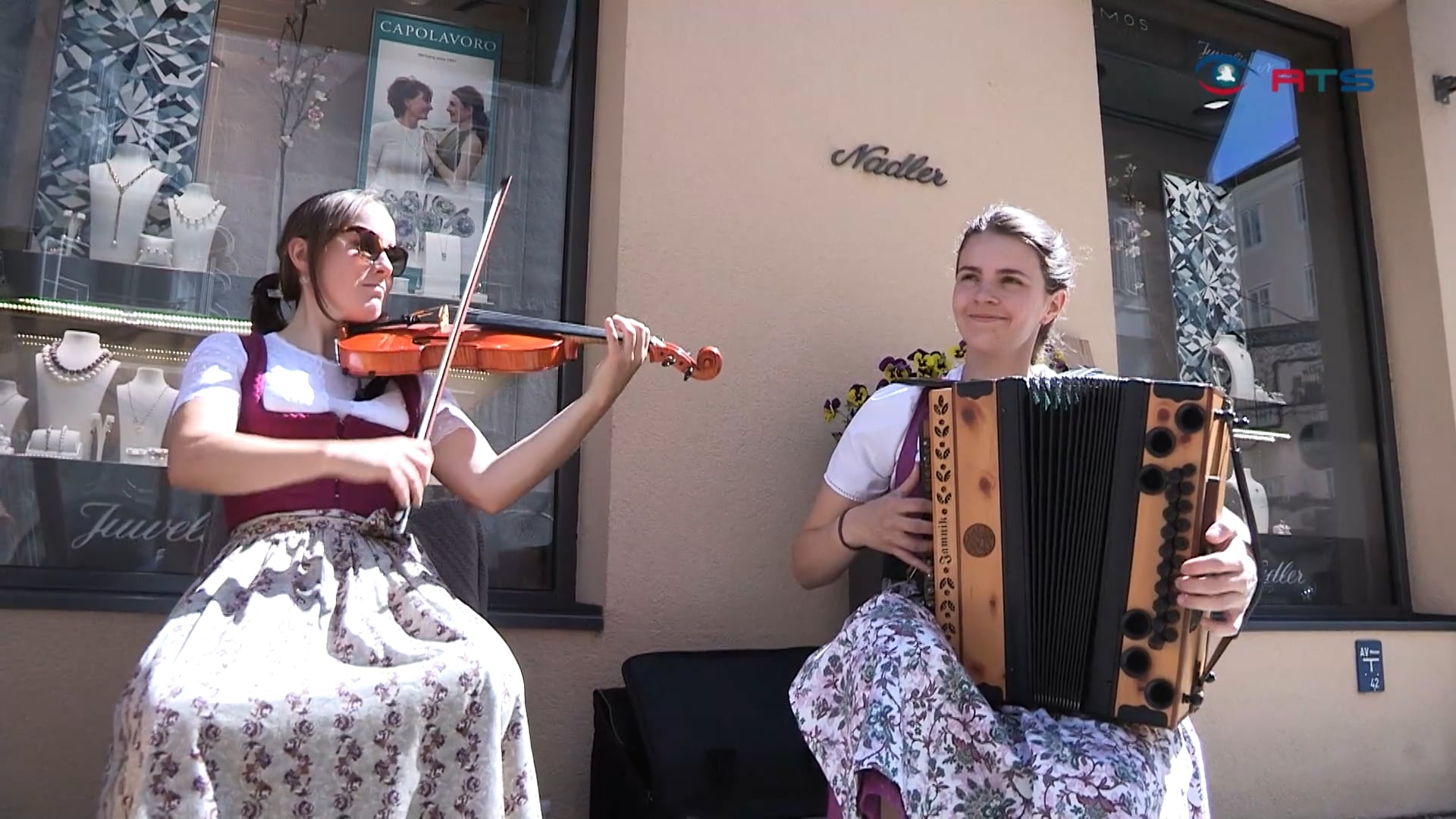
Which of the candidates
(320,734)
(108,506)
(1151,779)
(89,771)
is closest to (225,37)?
(108,506)

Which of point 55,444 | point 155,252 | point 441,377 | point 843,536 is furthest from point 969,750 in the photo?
point 155,252

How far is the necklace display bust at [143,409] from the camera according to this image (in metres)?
2.34

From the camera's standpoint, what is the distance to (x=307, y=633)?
1473 millimetres

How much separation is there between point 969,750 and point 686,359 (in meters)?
0.87

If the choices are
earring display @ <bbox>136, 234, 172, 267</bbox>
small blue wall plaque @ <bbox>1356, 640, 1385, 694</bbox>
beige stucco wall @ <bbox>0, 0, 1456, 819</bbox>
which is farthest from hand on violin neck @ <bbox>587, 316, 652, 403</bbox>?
small blue wall plaque @ <bbox>1356, 640, 1385, 694</bbox>

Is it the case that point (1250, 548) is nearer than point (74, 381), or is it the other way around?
point (1250, 548)

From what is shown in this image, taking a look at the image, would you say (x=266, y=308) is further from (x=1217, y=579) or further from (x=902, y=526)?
(x=1217, y=579)

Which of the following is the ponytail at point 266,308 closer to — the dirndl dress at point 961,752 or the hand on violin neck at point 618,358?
the hand on violin neck at point 618,358

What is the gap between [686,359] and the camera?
1987mm

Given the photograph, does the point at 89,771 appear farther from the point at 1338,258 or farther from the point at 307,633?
the point at 1338,258

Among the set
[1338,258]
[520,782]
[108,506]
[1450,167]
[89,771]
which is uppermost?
[1450,167]

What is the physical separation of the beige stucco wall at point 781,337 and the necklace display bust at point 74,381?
0.46 m

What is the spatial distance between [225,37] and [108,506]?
3.86 feet

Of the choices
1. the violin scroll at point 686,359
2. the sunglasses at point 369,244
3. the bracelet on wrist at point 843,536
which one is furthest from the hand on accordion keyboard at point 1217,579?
the sunglasses at point 369,244
